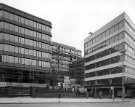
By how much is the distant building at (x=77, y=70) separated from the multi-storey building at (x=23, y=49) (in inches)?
1967

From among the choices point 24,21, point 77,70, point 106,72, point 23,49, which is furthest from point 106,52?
point 77,70

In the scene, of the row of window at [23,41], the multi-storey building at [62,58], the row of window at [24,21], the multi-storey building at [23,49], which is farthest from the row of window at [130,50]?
the multi-storey building at [62,58]

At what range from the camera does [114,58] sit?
64.8 meters

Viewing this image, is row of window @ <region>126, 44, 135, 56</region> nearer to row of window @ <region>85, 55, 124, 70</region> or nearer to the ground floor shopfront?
row of window @ <region>85, 55, 124, 70</region>

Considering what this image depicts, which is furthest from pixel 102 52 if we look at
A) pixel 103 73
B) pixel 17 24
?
pixel 17 24

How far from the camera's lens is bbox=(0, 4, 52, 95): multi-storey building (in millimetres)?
59500

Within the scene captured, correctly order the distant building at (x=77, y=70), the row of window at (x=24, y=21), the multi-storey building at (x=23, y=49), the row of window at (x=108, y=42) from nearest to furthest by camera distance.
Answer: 1. the multi-storey building at (x=23, y=49)
2. the row of window at (x=24, y=21)
3. the row of window at (x=108, y=42)
4. the distant building at (x=77, y=70)

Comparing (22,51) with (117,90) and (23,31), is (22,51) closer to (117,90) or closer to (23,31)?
(23,31)

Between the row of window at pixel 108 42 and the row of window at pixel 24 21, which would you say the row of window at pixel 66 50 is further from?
the row of window at pixel 24 21

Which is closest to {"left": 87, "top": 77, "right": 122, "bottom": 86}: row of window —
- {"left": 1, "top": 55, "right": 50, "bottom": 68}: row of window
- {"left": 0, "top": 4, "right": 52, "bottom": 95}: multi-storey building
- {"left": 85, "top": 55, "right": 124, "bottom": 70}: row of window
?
{"left": 85, "top": 55, "right": 124, "bottom": 70}: row of window

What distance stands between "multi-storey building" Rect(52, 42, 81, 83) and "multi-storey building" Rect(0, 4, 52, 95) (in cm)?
4174

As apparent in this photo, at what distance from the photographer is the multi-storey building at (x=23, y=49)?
59500 millimetres

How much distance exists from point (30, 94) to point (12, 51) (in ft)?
71.5

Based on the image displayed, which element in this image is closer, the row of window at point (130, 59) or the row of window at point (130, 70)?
the row of window at point (130, 70)
